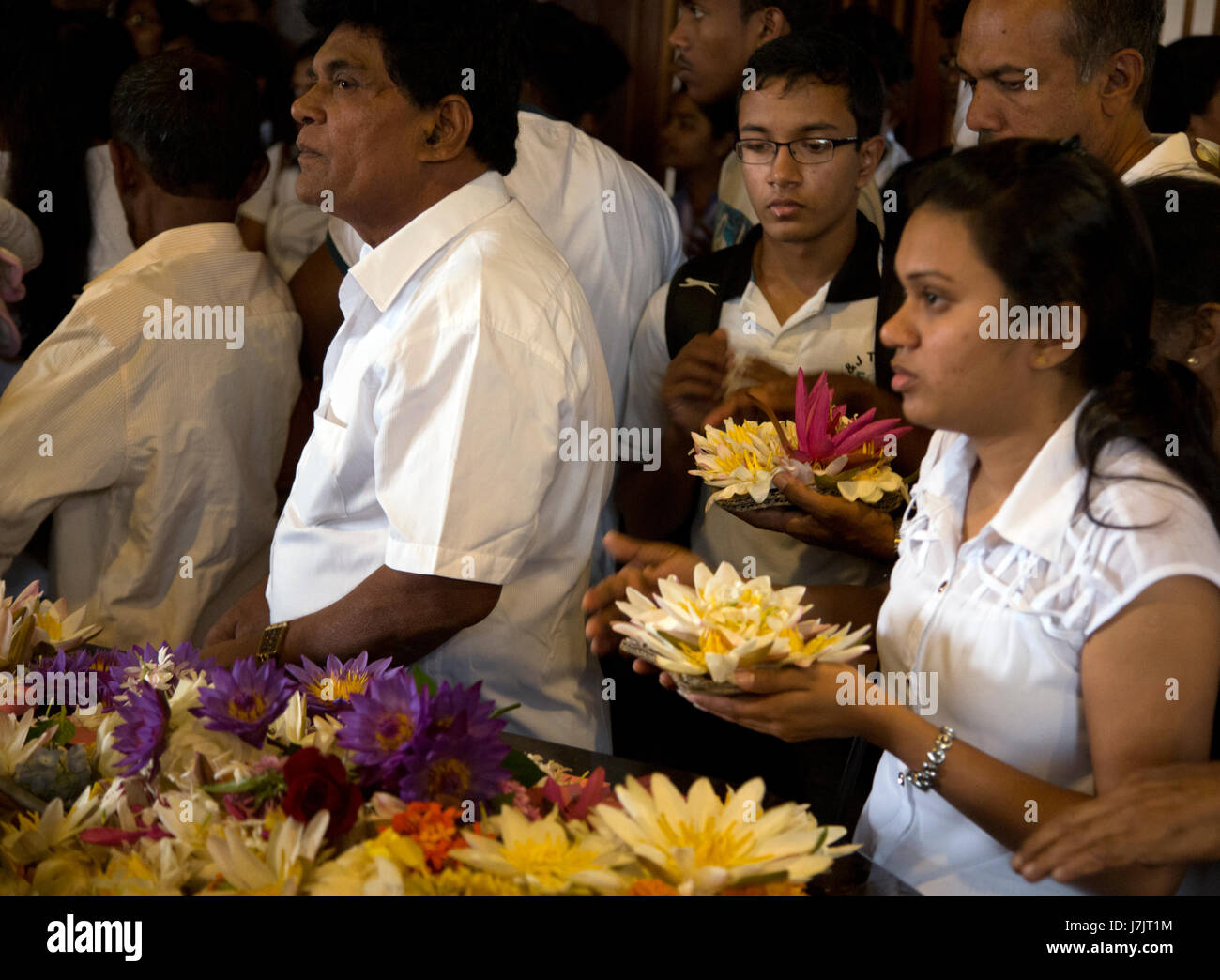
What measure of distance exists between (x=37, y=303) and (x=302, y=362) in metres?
0.84

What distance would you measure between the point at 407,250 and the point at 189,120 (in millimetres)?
941

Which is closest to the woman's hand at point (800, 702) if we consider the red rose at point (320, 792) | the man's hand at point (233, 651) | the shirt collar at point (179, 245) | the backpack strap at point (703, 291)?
the red rose at point (320, 792)

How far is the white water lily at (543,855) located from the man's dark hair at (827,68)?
182cm

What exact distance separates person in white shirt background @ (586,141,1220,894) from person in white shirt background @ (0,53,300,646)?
1.57 meters

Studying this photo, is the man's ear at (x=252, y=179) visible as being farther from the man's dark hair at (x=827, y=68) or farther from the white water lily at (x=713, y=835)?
the white water lily at (x=713, y=835)

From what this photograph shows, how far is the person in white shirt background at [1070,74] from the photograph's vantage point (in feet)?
7.55

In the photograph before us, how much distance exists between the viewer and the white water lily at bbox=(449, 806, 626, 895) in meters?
1.17

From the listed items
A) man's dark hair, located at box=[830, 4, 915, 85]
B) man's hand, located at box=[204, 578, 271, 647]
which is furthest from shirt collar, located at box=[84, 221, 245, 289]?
man's dark hair, located at box=[830, 4, 915, 85]

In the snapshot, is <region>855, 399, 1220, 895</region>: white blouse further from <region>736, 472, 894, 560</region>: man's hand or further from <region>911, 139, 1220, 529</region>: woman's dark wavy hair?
<region>736, 472, 894, 560</region>: man's hand

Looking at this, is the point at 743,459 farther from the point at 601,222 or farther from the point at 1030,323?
the point at 601,222

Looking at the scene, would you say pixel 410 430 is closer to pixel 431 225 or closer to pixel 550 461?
pixel 550 461

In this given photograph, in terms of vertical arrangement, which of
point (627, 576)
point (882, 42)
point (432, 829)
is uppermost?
point (882, 42)

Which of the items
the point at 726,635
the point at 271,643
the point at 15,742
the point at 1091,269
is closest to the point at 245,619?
the point at 271,643

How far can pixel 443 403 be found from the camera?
1.85 metres
